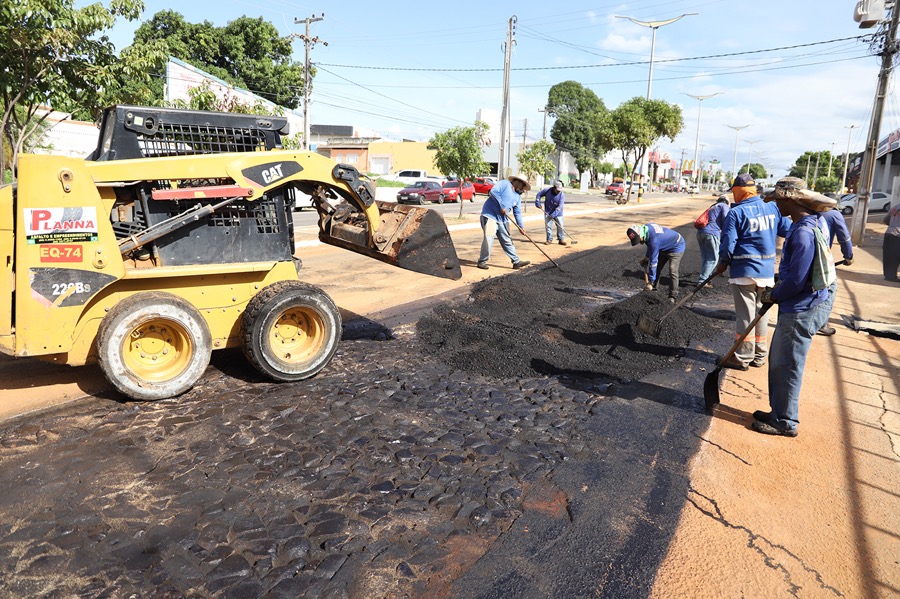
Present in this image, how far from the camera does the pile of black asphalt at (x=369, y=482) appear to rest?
2.79 m

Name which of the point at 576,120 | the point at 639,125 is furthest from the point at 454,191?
the point at 576,120

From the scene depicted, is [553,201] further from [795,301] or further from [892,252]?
[795,301]

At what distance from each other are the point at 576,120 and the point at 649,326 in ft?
226

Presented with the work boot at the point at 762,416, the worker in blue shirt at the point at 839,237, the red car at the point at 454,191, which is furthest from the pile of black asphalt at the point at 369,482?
the red car at the point at 454,191

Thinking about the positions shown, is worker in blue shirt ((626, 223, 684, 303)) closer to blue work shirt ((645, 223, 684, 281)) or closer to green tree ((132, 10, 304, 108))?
blue work shirt ((645, 223, 684, 281))

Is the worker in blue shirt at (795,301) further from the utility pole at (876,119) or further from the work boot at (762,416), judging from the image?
the utility pole at (876,119)

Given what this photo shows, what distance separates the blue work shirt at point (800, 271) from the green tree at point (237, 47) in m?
36.8

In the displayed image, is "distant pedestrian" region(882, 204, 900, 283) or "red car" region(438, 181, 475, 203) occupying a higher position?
"red car" region(438, 181, 475, 203)

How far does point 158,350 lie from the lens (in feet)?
15.6

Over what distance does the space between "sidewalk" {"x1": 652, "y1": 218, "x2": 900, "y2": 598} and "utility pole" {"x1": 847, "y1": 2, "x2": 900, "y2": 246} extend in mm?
13095

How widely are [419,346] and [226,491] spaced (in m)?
3.24

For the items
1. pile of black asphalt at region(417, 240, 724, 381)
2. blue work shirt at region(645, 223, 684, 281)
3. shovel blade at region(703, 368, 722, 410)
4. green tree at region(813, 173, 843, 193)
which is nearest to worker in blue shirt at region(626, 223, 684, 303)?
blue work shirt at region(645, 223, 684, 281)

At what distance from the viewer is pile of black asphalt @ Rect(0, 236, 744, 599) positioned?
2.79m

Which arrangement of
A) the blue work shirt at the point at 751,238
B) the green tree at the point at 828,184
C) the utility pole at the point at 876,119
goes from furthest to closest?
the green tree at the point at 828,184, the utility pole at the point at 876,119, the blue work shirt at the point at 751,238
